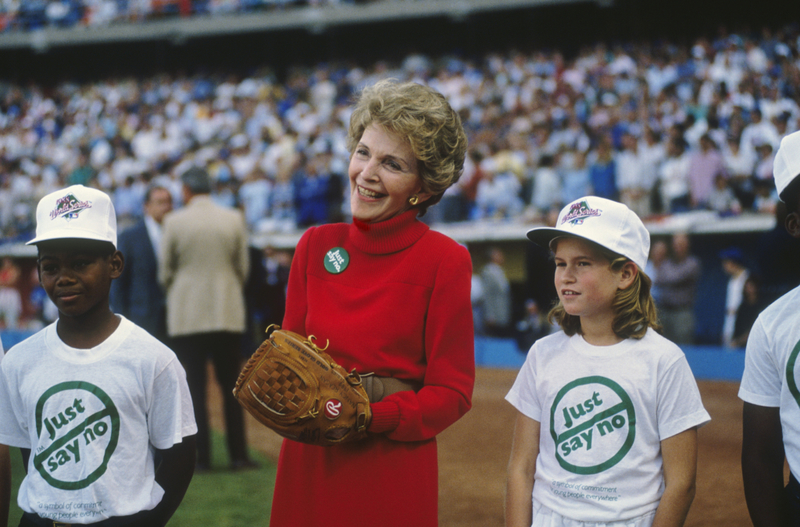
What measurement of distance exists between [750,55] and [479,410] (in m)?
9.18

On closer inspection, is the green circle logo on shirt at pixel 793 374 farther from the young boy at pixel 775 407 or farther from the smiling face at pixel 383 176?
the smiling face at pixel 383 176

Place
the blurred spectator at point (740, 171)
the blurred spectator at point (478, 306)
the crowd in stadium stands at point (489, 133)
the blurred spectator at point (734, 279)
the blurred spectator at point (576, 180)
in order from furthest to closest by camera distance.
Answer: the blurred spectator at point (478, 306), the blurred spectator at point (576, 180), the crowd in stadium stands at point (489, 133), the blurred spectator at point (740, 171), the blurred spectator at point (734, 279)

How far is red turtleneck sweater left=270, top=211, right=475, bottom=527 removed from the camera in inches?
74.3

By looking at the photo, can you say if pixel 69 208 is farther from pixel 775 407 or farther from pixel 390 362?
pixel 775 407

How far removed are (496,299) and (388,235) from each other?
30.8 feet

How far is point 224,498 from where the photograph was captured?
14.5ft

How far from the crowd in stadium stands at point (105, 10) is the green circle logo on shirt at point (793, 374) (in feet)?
66.5

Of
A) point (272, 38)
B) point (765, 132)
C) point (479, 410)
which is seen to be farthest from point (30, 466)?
point (272, 38)

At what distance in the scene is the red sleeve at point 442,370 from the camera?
1.85m

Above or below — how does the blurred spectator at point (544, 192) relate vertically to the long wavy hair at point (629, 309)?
below

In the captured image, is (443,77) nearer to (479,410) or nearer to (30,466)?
(479,410)

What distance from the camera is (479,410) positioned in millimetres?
7398

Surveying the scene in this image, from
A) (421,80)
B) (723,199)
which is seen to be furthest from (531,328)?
(421,80)

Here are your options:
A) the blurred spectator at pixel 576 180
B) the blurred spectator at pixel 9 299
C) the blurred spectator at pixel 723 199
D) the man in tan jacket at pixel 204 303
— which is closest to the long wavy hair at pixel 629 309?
the man in tan jacket at pixel 204 303
